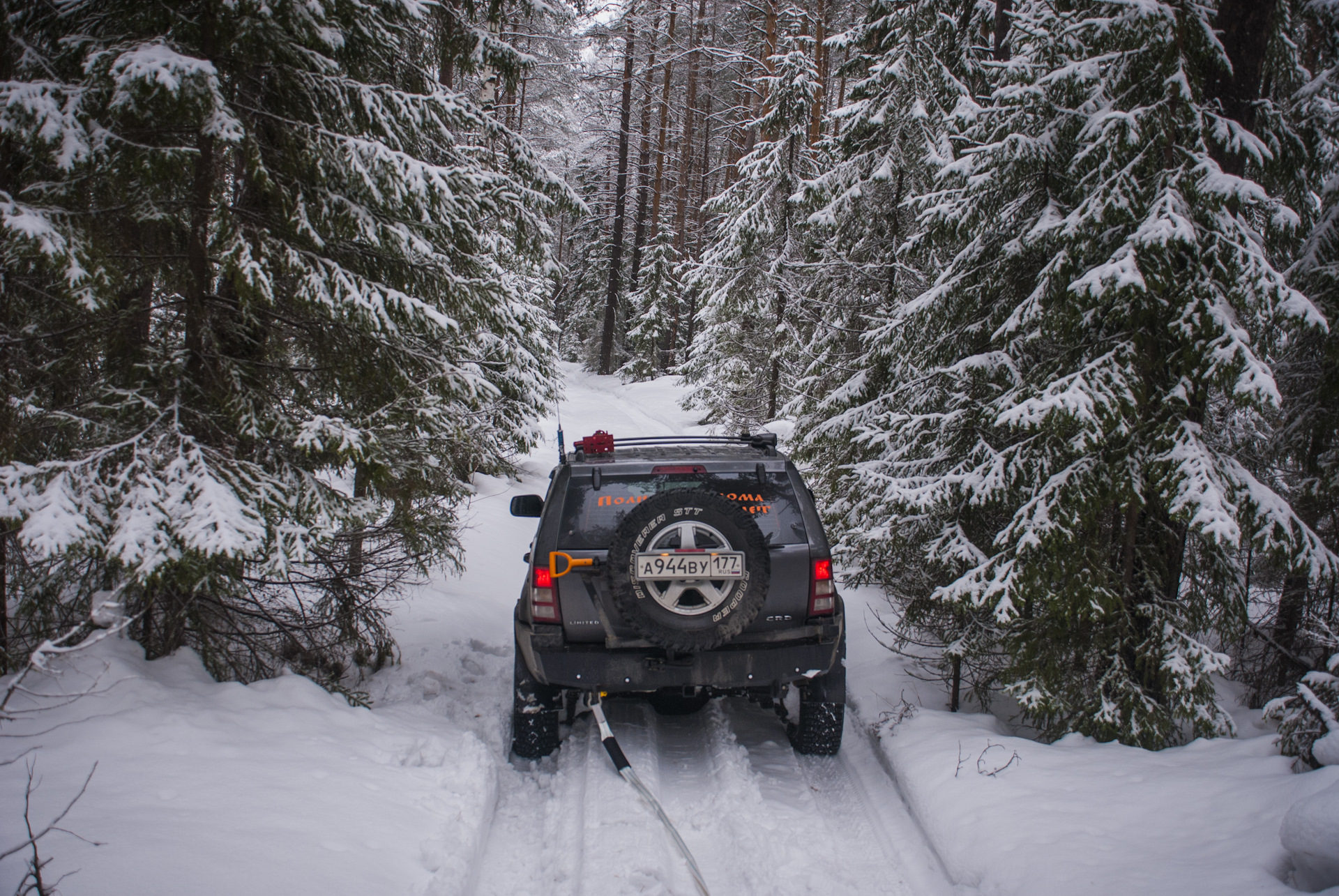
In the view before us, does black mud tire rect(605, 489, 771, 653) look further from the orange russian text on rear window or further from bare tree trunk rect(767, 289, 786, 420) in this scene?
bare tree trunk rect(767, 289, 786, 420)

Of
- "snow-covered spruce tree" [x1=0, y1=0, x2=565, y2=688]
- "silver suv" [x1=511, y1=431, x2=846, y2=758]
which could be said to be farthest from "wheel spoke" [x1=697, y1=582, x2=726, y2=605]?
"snow-covered spruce tree" [x1=0, y1=0, x2=565, y2=688]

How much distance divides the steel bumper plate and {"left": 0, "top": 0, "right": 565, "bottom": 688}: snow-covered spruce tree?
5.52 ft

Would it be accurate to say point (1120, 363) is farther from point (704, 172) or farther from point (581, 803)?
point (704, 172)

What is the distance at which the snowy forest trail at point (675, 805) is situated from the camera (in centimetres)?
347

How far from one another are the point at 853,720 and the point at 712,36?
26187 mm

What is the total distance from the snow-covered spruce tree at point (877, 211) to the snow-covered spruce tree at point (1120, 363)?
59.6 inches

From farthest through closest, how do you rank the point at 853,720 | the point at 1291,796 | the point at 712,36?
the point at 712,36 → the point at 853,720 → the point at 1291,796

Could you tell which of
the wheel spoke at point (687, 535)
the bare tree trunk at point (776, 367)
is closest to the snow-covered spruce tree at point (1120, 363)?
the wheel spoke at point (687, 535)

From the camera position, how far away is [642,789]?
3912 millimetres

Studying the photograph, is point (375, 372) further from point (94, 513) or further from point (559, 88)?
point (559, 88)

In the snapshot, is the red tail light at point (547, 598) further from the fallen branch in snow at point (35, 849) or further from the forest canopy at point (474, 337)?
the fallen branch in snow at point (35, 849)

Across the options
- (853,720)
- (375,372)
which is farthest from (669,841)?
(375,372)

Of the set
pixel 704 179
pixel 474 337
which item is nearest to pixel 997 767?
pixel 474 337

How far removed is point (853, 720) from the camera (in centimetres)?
561
